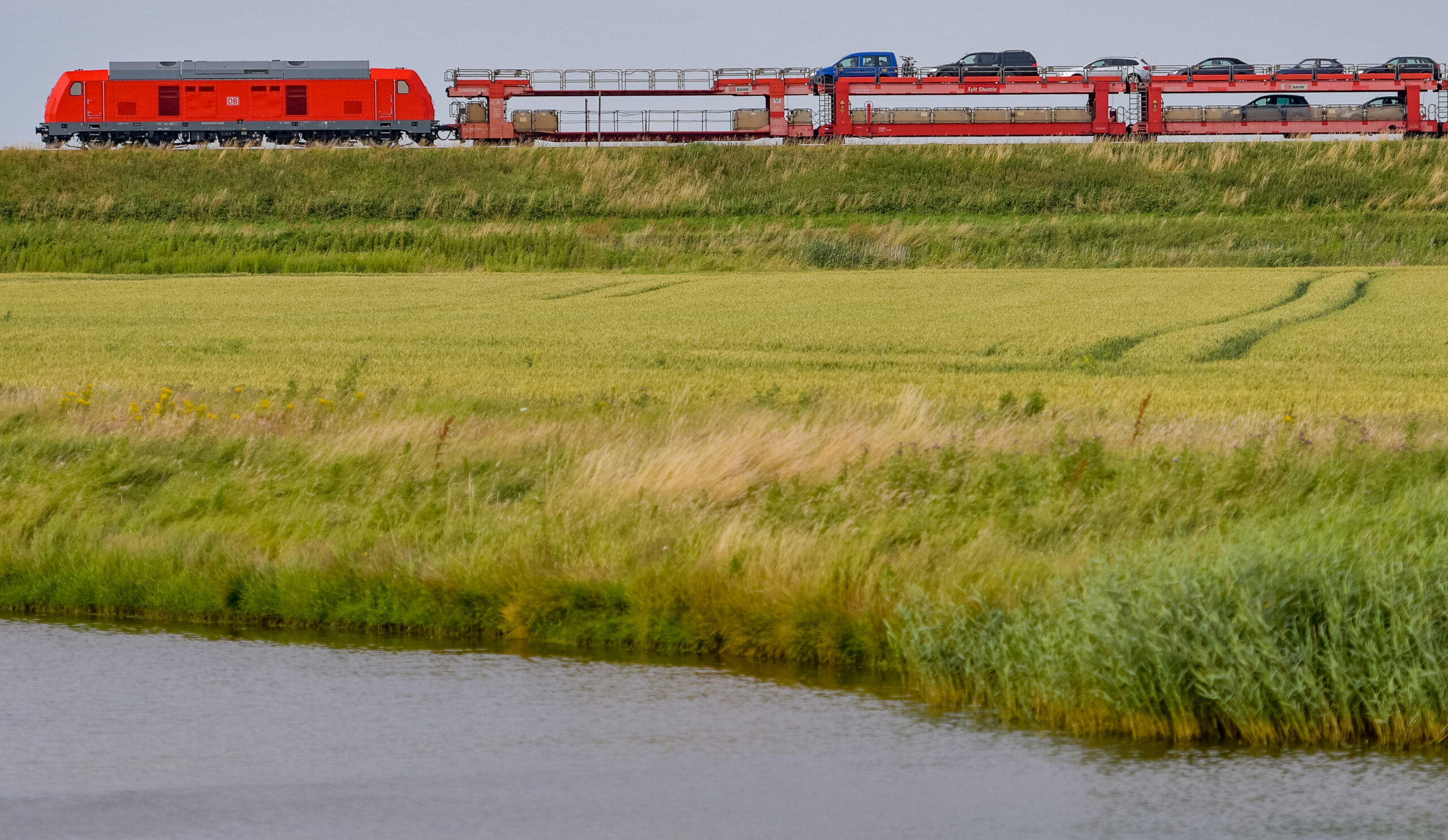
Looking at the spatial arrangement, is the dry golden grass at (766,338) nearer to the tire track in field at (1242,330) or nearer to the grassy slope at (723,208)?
the tire track in field at (1242,330)

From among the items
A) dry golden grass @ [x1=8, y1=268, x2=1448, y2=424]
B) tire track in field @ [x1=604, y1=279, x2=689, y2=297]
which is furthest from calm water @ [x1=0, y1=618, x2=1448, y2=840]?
tire track in field @ [x1=604, y1=279, x2=689, y2=297]

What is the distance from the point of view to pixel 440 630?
11234 millimetres

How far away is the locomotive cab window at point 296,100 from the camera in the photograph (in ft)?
197

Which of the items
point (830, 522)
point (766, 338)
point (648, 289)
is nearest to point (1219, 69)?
point (648, 289)

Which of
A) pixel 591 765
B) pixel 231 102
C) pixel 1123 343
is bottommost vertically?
pixel 591 765

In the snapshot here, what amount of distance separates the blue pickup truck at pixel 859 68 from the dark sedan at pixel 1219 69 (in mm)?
11625

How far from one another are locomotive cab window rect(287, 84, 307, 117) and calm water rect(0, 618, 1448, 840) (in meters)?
53.1

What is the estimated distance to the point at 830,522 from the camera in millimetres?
11820

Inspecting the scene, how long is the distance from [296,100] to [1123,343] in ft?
140

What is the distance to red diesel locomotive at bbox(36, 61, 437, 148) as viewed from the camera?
194ft

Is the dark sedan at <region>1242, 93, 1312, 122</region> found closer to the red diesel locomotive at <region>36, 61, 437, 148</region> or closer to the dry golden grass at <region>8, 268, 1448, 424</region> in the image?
the dry golden grass at <region>8, 268, 1448, 424</region>

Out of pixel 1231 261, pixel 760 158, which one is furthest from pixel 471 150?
pixel 1231 261

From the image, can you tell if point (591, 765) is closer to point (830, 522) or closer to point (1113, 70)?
point (830, 522)

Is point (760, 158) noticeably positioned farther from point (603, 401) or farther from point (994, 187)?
point (603, 401)
